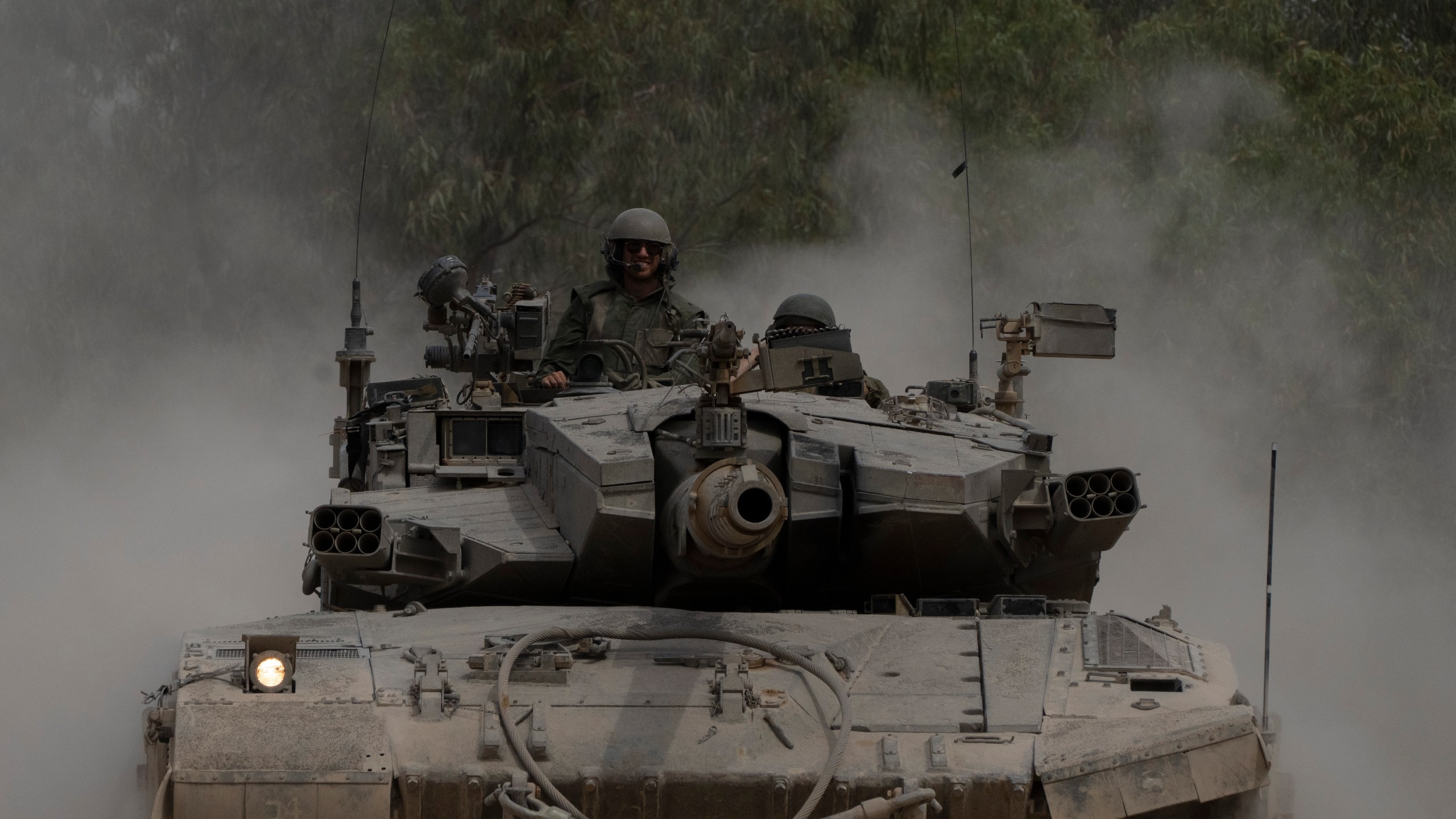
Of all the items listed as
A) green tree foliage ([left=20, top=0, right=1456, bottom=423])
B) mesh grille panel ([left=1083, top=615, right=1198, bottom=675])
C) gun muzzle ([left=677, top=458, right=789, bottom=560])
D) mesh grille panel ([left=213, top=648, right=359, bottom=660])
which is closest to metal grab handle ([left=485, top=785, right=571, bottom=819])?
mesh grille panel ([left=213, top=648, right=359, bottom=660])

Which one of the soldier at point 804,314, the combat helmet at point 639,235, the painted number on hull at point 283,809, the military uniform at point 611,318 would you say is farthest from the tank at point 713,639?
the soldier at point 804,314

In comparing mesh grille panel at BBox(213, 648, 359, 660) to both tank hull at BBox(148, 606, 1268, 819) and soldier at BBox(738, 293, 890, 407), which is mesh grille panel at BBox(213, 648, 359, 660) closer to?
tank hull at BBox(148, 606, 1268, 819)

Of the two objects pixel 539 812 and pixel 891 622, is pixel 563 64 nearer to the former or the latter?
pixel 891 622

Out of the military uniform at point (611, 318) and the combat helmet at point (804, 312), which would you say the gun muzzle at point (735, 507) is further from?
the combat helmet at point (804, 312)

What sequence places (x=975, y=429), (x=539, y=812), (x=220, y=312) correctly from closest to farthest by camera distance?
1. (x=539, y=812)
2. (x=975, y=429)
3. (x=220, y=312)

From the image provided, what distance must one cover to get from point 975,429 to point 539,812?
528 centimetres

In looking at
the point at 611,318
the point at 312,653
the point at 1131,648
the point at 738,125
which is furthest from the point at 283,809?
the point at 738,125

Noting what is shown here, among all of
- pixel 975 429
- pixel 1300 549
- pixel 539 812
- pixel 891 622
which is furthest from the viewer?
pixel 1300 549

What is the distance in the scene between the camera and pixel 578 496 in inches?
435

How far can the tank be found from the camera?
334 inches

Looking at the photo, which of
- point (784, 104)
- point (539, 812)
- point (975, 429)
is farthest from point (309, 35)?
point (539, 812)

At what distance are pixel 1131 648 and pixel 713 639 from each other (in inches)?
79.0

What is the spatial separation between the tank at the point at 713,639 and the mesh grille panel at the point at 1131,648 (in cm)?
2

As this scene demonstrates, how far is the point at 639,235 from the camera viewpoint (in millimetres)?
14648
